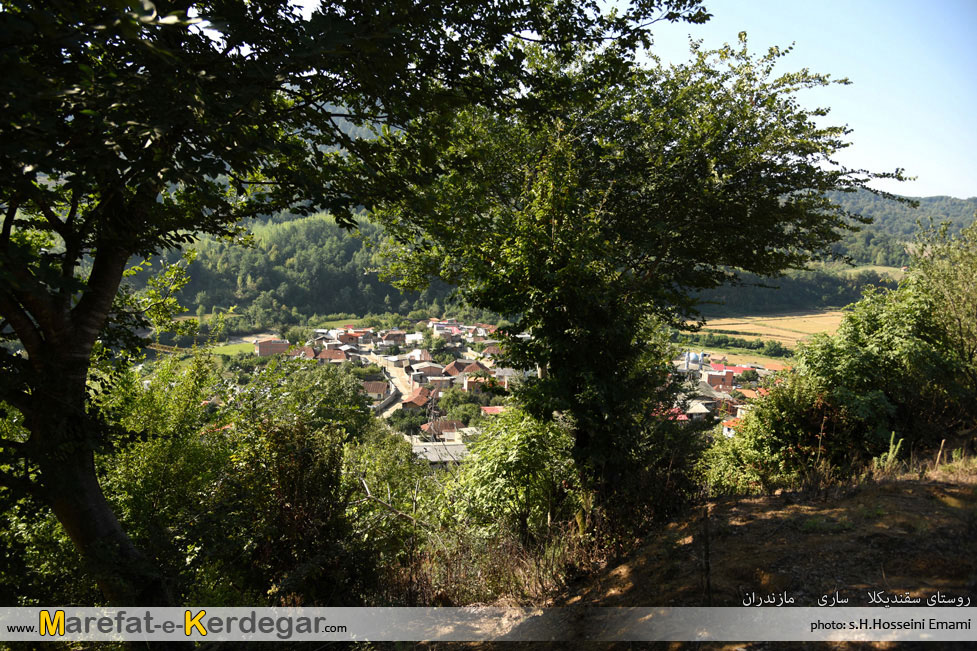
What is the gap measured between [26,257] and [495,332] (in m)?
4.04

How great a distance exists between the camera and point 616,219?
316 inches

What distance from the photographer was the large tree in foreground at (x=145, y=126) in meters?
2.18

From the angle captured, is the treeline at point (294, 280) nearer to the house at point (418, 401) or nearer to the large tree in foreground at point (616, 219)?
the house at point (418, 401)

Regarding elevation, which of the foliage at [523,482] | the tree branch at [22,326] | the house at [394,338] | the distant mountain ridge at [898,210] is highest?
the distant mountain ridge at [898,210]

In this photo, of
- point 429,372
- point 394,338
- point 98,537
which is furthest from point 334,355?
point 98,537

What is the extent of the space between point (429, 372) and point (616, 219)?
50.0 m

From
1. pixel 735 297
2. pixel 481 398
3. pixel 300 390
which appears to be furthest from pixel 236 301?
pixel 300 390

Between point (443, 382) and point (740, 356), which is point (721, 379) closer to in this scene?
point (740, 356)

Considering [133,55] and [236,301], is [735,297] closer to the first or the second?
[133,55]

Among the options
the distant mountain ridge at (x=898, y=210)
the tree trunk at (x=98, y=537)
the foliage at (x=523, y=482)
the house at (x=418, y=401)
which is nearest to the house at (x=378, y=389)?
the house at (x=418, y=401)

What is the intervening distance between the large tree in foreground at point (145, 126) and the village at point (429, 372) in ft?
10.7

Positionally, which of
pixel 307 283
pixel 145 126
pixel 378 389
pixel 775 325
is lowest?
pixel 378 389

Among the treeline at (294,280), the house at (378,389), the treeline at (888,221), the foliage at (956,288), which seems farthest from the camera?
the treeline at (294,280)

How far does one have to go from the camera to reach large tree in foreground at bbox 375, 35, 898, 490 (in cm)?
518
